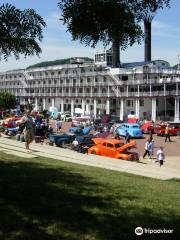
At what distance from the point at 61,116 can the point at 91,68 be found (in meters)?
23.8

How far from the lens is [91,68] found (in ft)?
335

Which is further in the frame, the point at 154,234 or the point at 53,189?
the point at 53,189

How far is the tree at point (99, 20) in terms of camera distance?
728 cm

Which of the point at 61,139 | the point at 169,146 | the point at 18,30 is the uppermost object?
the point at 18,30

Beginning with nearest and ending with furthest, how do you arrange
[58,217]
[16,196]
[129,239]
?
[129,239] → [58,217] → [16,196]

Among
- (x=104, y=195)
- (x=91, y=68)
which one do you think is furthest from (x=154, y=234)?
(x=91, y=68)

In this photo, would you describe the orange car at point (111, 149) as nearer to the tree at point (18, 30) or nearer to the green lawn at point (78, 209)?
the green lawn at point (78, 209)

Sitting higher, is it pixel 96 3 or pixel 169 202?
pixel 96 3

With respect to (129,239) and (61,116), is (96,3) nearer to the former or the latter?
(129,239)

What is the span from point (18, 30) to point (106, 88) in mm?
88878

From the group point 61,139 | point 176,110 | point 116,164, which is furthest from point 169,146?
point 176,110

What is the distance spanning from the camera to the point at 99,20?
735 cm

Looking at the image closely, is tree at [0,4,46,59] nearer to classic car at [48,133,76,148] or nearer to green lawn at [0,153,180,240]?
green lawn at [0,153,180,240]

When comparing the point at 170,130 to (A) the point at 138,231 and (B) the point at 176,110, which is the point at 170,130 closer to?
(B) the point at 176,110
